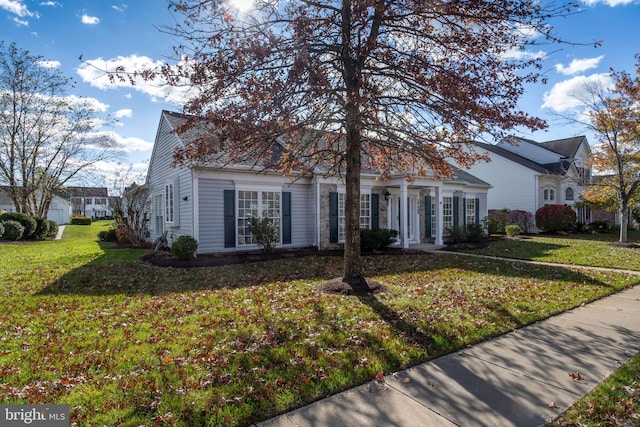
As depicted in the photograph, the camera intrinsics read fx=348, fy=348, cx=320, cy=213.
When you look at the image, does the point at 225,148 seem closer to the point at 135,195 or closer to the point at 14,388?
the point at 14,388

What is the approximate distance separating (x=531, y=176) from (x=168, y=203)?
2263 cm

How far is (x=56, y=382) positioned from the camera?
3277 millimetres

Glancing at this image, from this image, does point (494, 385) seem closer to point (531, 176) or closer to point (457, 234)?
point (457, 234)

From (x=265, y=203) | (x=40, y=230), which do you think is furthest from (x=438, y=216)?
(x=40, y=230)

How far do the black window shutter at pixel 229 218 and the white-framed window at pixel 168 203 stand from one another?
292 cm

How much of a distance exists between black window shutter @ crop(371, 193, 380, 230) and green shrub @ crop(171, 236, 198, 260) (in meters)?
7.45

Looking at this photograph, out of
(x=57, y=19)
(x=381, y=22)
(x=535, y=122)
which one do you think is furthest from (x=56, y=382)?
(x=57, y=19)

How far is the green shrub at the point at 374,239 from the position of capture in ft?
42.3

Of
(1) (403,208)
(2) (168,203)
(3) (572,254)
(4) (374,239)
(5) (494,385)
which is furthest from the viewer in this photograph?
(1) (403,208)

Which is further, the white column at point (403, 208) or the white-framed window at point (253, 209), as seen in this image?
the white column at point (403, 208)

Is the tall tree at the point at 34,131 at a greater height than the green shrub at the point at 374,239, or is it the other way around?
the tall tree at the point at 34,131

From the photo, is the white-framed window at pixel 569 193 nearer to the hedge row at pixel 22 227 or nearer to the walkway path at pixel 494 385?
the walkway path at pixel 494 385

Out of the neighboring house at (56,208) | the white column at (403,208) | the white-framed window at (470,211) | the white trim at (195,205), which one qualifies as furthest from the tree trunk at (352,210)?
the neighboring house at (56,208)

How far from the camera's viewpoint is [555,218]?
2164cm
